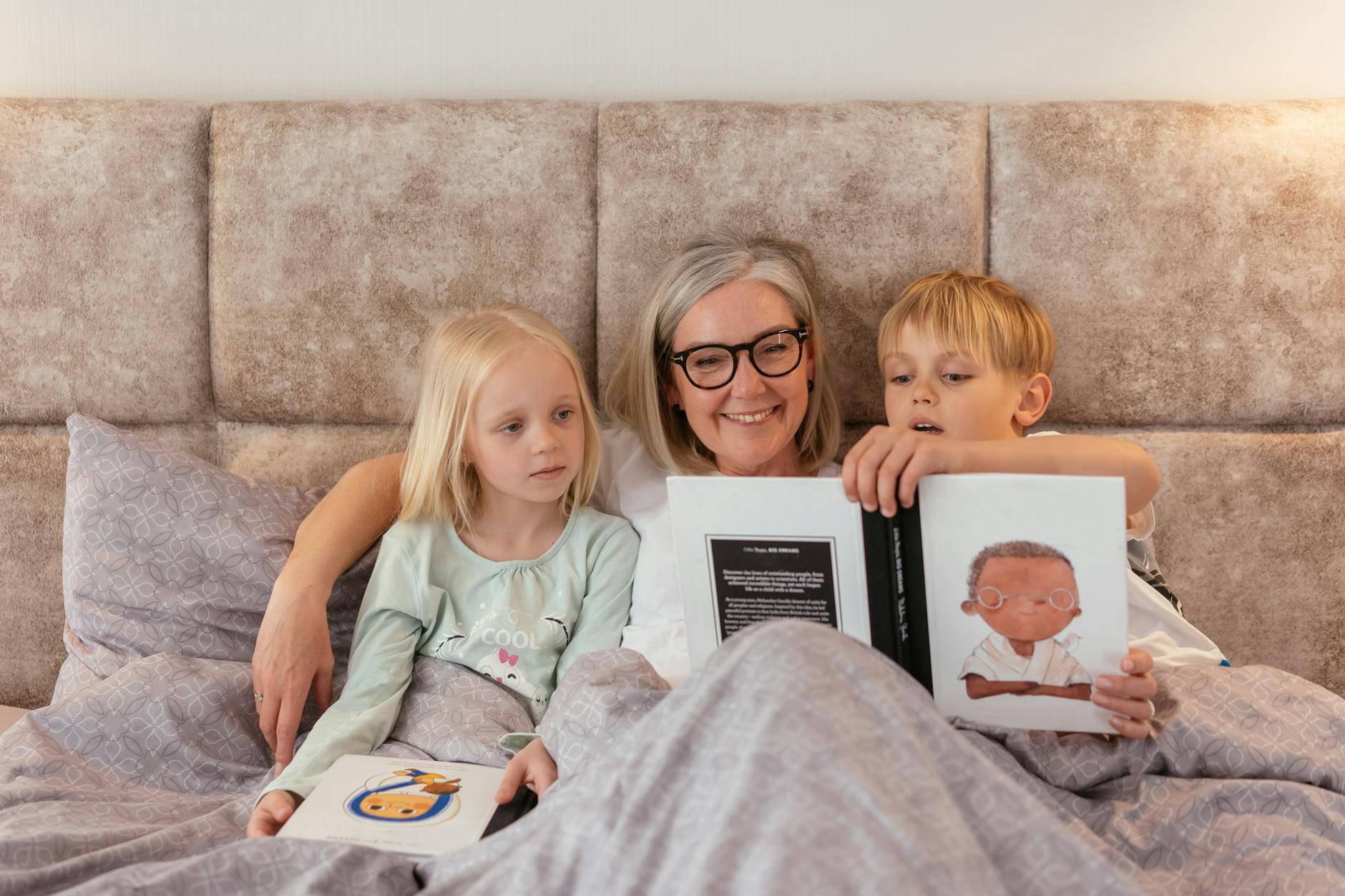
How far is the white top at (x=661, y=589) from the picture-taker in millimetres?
1387

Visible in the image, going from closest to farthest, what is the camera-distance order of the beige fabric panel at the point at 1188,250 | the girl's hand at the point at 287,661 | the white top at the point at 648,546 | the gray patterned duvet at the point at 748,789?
the gray patterned duvet at the point at 748,789 < the girl's hand at the point at 287,661 < the white top at the point at 648,546 < the beige fabric panel at the point at 1188,250

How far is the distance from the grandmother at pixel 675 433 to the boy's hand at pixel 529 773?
0.26m

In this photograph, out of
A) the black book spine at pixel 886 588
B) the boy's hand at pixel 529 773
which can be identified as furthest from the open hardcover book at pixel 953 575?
the boy's hand at pixel 529 773

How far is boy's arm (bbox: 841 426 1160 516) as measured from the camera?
3.52 ft

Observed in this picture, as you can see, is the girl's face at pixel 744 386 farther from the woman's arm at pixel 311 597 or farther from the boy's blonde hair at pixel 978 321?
the woman's arm at pixel 311 597

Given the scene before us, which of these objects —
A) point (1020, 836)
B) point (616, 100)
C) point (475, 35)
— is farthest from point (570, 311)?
point (1020, 836)

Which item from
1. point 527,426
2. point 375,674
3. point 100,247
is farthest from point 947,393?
point 100,247

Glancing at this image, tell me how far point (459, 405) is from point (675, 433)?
358 mm

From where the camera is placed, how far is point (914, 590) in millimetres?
1108

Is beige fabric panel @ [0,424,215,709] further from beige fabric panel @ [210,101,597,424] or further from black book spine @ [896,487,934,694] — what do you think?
black book spine @ [896,487,934,694]

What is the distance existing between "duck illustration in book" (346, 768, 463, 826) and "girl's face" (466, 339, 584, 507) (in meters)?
0.40

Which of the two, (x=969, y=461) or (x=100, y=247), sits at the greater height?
(x=100, y=247)

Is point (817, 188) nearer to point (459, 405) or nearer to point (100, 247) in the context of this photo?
point (459, 405)

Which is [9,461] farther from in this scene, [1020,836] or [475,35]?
[1020,836]
